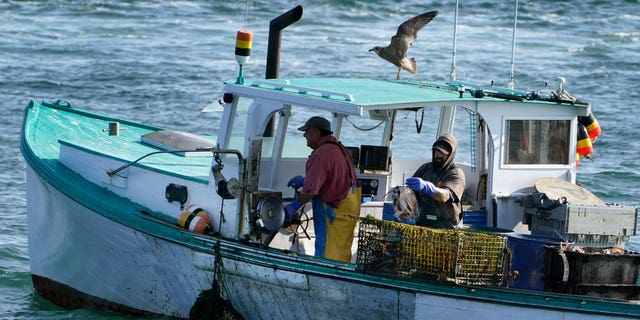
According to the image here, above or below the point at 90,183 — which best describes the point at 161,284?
below

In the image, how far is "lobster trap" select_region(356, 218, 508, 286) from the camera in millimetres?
8242

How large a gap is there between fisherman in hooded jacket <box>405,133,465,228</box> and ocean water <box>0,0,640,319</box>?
15.4 feet

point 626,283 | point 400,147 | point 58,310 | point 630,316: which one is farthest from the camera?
point 400,147

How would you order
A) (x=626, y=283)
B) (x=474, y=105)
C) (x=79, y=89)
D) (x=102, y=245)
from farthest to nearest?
(x=79, y=89) < (x=102, y=245) < (x=474, y=105) < (x=626, y=283)

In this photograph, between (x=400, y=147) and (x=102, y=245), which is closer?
(x=102, y=245)

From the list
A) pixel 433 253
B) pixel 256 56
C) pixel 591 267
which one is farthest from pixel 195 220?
pixel 256 56

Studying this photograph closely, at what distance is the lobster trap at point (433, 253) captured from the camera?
824 cm

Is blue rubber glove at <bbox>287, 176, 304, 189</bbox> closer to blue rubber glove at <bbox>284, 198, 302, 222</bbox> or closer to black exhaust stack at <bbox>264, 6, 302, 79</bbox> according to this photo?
blue rubber glove at <bbox>284, 198, 302, 222</bbox>

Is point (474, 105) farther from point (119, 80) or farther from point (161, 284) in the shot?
point (119, 80)

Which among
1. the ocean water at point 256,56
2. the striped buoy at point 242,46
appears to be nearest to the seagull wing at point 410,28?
the striped buoy at point 242,46

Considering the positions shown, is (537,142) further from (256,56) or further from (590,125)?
(256,56)

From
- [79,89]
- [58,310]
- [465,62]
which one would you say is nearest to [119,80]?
[79,89]

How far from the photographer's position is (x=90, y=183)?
34.9ft

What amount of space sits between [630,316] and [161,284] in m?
3.74
